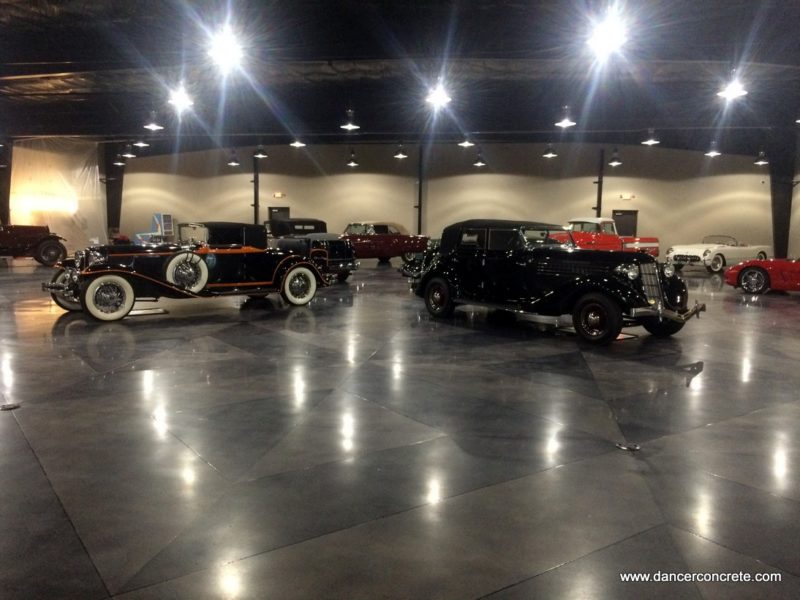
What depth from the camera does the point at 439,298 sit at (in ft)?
32.3

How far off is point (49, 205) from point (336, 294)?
1609cm

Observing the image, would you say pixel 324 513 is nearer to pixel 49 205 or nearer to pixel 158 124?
pixel 158 124

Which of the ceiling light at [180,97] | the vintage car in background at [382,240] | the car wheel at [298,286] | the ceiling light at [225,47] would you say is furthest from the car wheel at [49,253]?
the ceiling light at [225,47]

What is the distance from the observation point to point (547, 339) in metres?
8.05

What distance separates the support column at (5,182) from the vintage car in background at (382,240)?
12491mm

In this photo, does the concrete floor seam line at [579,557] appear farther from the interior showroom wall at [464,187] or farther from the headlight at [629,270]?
the interior showroom wall at [464,187]

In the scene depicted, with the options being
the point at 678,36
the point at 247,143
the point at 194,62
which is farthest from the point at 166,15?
the point at 247,143

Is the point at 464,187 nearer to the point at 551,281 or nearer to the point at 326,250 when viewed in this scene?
the point at 326,250

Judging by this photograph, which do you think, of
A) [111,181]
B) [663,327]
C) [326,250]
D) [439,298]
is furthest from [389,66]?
[111,181]

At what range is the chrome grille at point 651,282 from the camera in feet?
24.7

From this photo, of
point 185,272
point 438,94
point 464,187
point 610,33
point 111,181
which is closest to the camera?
point 610,33

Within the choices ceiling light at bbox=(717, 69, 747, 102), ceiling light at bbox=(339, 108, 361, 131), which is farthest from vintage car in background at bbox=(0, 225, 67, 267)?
ceiling light at bbox=(717, 69, 747, 102)

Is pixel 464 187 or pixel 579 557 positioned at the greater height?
pixel 464 187

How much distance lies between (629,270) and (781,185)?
19.7 meters
